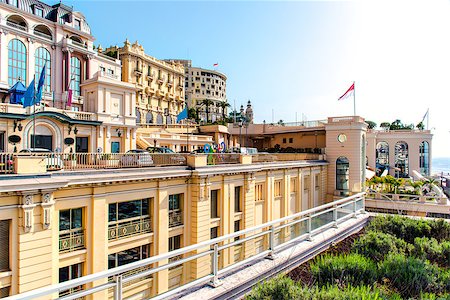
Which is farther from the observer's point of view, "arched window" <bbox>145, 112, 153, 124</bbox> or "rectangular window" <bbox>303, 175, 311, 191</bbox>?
"arched window" <bbox>145, 112, 153, 124</bbox>

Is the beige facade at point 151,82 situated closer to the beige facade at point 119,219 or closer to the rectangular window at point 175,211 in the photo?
the beige facade at point 119,219

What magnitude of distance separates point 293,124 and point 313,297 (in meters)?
39.1

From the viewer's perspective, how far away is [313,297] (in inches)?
149

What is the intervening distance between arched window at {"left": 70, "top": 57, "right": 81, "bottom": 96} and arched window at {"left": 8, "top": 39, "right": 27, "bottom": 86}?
4.77 metres

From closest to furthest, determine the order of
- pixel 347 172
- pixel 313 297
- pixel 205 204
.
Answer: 1. pixel 313 297
2. pixel 205 204
3. pixel 347 172

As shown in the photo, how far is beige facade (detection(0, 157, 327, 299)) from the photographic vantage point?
10172 millimetres

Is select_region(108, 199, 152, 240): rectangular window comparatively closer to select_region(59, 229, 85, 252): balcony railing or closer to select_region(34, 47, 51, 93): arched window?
select_region(59, 229, 85, 252): balcony railing

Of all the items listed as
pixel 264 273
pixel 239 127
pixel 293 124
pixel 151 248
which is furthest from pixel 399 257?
pixel 239 127

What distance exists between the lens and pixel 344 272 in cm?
499

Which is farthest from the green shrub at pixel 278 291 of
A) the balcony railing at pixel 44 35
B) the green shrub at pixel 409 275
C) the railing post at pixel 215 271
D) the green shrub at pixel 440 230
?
the balcony railing at pixel 44 35

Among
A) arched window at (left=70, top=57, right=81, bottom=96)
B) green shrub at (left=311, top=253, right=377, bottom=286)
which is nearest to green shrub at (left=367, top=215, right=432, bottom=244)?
green shrub at (left=311, top=253, right=377, bottom=286)

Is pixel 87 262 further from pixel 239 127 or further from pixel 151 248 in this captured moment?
pixel 239 127

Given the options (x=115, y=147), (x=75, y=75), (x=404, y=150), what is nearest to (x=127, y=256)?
(x=115, y=147)

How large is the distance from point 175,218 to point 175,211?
38 cm
